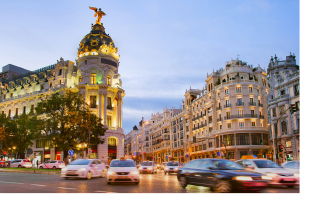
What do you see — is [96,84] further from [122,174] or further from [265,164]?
[265,164]

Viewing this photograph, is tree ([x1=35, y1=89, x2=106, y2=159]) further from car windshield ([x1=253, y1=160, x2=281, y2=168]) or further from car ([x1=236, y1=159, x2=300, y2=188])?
car ([x1=236, y1=159, x2=300, y2=188])

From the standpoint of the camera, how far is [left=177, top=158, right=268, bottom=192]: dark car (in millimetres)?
10758

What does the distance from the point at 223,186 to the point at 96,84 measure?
48419 mm

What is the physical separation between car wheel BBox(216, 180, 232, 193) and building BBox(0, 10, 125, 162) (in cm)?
4437

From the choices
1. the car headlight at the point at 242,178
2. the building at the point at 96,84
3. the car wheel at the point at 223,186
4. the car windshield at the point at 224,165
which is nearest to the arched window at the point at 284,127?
the building at the point at 96,84

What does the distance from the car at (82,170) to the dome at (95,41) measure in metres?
41.0

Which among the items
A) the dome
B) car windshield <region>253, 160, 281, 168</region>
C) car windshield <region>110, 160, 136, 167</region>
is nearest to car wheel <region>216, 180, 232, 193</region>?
car windshield <region>253, 160, 281, 168</region>

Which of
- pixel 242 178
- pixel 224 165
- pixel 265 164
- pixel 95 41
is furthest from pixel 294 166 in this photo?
pixel 95 41

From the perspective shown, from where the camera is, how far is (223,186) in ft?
36.1

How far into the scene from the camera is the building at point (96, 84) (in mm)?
56125

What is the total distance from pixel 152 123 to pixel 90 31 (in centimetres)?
6484
